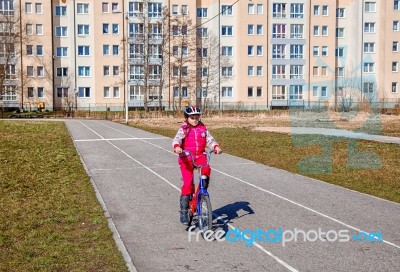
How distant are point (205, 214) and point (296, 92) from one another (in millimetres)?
64149

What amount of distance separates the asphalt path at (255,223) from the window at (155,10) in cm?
5547

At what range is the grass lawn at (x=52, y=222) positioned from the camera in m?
5.65

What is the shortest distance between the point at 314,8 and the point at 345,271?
68.0 m

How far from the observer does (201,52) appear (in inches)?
2657

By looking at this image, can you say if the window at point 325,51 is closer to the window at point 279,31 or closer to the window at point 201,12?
the window at point 279,31

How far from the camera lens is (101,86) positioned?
6475 centimetres

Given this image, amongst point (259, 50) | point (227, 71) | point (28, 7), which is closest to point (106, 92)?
point (28, 7)

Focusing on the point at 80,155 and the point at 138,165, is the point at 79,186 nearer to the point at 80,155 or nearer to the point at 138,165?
the point at 138,165

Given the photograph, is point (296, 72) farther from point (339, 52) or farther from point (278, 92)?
point (339, 52)

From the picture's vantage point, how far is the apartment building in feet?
208

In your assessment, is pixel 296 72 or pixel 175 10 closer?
pixel 175 10

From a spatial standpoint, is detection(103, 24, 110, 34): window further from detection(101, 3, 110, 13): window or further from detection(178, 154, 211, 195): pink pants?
detection(178, 154, 211, 195): pink pants

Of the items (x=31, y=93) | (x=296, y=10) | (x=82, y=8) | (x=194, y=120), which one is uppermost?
(x=296, y=10)

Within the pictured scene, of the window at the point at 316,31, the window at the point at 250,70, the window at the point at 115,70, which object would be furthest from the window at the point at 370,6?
the window at the point at 115,70
